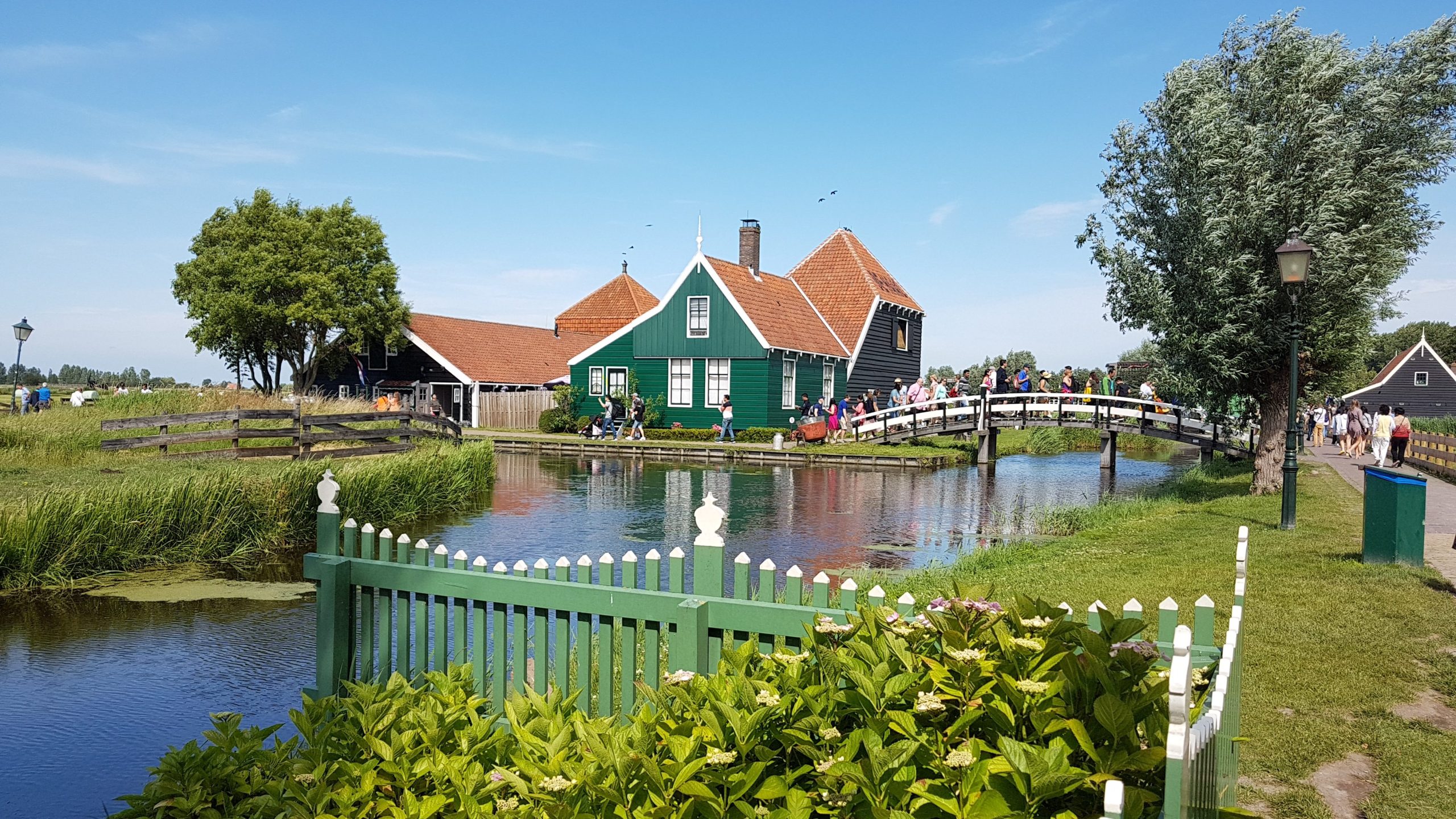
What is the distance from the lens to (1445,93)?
14.7 metres

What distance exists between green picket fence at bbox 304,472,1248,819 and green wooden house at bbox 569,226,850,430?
27.9m

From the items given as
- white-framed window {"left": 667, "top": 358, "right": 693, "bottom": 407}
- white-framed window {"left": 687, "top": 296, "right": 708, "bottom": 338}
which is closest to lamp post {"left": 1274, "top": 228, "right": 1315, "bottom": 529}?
white-framed window {"left": 687, "top": 296, "right": 708, "bottom": 338}

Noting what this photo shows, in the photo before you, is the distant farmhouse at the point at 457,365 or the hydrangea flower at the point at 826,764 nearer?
the hydrangea flower at the point at 826,764

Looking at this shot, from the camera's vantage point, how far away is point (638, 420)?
34250 mm

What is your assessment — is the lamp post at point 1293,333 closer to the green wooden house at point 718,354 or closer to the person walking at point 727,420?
the person walking at point 727,420

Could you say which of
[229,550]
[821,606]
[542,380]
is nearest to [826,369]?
[542,380]

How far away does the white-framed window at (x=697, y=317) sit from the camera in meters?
34.5

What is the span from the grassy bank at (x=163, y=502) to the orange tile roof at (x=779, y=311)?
1697 centimetres

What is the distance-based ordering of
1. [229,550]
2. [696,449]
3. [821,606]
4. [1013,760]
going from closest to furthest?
1. [1013,760]
2. [821,606]
3. [229,550]
4. [696,449]

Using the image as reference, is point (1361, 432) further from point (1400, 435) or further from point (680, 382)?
point (680, 382)

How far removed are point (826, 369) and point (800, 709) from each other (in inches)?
1397

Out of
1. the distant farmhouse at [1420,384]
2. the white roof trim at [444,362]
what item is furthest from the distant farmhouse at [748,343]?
the distant farmhouse at [1420,384]

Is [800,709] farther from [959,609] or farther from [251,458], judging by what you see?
[251,458]

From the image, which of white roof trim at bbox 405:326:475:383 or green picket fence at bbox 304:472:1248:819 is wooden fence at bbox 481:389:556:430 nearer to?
white roof trim at bbox 405:326:475:383
